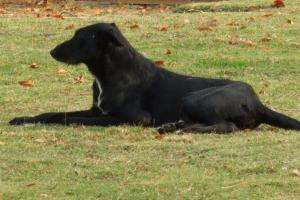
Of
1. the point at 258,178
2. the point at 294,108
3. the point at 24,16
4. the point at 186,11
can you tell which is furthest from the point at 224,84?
the point at 186,11

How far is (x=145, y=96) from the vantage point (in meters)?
11.1

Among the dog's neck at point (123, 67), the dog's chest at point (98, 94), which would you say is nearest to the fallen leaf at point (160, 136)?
the dog's neck at point (123, 67)

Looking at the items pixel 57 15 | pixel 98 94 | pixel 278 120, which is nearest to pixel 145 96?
pixel 98 94

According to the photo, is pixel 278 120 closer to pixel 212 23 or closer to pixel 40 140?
pixel 40 140

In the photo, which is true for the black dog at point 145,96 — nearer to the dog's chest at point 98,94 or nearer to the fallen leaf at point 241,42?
the dog's chest at point 98,94

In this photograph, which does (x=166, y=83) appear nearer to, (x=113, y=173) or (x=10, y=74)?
(x=113, y=173)

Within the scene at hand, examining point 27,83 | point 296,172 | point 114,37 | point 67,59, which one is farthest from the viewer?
point 27,83

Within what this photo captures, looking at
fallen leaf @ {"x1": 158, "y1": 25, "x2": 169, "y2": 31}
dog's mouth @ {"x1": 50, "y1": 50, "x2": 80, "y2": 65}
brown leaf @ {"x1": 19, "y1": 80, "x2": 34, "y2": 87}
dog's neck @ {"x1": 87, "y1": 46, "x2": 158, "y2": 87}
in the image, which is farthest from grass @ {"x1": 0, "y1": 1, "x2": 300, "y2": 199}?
dog's mouth @ {"x1": 50, "y1": 50, "x2": 80, "y2": 65}

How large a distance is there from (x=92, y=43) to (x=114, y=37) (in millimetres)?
291

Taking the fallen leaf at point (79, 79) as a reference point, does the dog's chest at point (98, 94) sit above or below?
above

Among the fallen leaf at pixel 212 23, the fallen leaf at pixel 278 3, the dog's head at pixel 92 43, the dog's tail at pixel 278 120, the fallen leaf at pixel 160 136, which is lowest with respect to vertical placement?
the fallen leaf at pixel 278 3

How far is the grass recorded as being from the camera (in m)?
7.93

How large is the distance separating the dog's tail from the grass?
10 centimetres

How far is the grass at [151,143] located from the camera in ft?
26.0
